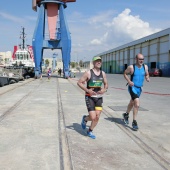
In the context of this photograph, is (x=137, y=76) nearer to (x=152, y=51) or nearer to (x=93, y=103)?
(x=93, y=103)

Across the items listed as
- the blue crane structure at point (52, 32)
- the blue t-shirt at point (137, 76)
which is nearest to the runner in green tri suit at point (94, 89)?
the blue t-shirt at point (137, 76)

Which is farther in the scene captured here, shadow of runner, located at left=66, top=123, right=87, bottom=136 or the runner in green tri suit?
shadow of runner, located at left=66, top=123, right=87, bottom=136

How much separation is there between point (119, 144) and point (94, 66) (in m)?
1.69

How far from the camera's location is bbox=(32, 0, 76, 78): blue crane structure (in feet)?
139

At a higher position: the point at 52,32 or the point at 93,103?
the point at 52,32

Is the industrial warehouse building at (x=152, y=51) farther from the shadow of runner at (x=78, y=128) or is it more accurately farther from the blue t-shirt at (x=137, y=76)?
the shadow of runner at (x=78, y=128)

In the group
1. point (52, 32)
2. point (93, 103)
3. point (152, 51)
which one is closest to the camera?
point (93, 103)

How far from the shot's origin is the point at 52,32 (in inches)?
1742

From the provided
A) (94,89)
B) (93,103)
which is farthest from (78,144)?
(94,89)

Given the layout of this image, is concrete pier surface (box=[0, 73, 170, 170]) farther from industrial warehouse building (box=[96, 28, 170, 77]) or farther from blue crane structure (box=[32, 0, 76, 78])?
industrial warehouse building (box=[96, 28, 170, 77])

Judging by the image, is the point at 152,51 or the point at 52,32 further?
the point at 152,51

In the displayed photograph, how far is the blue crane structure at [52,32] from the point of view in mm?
42250

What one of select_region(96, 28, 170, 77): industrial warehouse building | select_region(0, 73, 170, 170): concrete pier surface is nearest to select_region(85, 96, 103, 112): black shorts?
select_region(0, 73, 170, 170): concrete pier surface

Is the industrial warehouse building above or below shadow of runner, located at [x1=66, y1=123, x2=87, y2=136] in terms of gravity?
above
